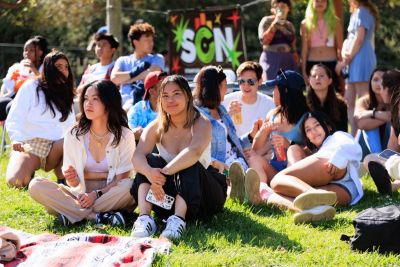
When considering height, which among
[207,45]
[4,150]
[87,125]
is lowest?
[4,150]

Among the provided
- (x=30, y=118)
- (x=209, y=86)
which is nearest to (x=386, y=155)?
(x=209, y=86)

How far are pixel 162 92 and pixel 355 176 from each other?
1851 millimetres

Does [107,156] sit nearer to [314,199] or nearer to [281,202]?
[281,202]

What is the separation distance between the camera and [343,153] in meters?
5.83

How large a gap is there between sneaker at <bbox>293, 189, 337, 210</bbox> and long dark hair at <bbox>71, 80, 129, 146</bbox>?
4.78 ft

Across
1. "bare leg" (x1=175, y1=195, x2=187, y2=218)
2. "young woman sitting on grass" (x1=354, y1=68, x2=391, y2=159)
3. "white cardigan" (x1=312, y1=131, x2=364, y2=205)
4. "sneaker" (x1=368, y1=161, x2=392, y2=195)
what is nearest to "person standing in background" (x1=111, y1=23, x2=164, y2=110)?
"young woman sitting on grass" (x1=354, y1=68, x2=391, y2=159)

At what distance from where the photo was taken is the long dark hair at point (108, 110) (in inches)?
221

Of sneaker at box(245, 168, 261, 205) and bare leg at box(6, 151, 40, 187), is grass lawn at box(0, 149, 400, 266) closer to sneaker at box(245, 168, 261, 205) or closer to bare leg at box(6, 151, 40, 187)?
sneaker at box(245, 168, 261, 205)

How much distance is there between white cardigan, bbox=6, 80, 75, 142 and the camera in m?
6.84

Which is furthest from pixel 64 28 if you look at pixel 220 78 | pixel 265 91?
pixel 220 78

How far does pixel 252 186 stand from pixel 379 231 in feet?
4.78

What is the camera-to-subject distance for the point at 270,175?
21.3ft

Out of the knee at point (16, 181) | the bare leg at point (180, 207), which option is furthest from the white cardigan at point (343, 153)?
the knee at point (16, 181)

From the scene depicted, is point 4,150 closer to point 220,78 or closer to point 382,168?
point 220,78
